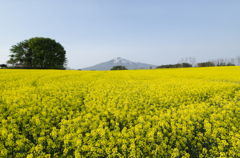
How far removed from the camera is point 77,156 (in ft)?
10.1

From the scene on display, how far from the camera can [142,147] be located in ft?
12.6

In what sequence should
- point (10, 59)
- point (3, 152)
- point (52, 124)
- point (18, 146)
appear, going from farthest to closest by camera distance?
point (10, 59) < point (52, 124) < point (18, 146) < point (3, 152)

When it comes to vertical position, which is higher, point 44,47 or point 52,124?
point 44,47

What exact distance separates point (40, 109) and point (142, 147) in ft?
18.2

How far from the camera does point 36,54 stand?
63094 millimetres

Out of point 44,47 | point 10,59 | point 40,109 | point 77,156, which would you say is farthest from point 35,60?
point 77,156

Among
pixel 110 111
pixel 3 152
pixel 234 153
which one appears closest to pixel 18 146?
pixel 3 152

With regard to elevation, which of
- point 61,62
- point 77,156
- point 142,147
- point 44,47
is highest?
point 44,47

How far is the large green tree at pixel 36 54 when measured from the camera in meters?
64.4

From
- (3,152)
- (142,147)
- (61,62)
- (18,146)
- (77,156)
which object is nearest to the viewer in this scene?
(77,156)

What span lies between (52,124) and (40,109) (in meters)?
1.54

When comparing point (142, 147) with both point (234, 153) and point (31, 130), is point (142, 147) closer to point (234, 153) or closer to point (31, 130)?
point (234, 153)

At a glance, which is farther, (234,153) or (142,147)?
(142,147)

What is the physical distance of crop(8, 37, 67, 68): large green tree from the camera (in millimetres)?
64438
